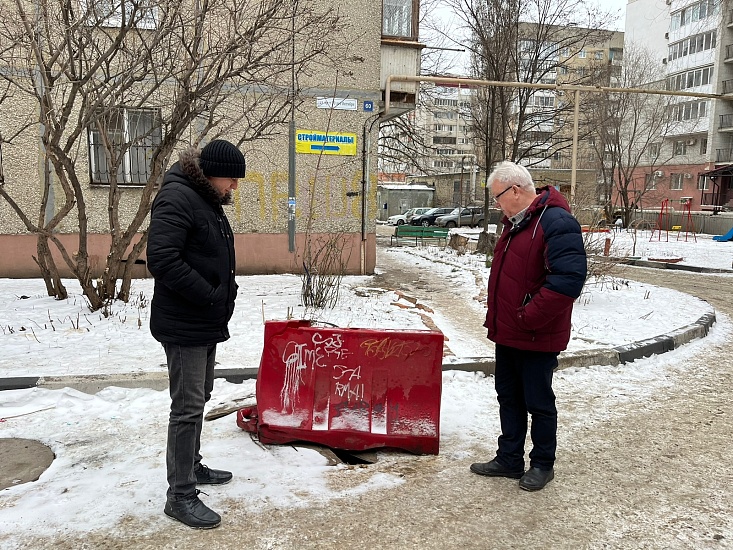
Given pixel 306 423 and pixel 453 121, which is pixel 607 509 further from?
pixel 453 121

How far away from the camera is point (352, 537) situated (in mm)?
2645

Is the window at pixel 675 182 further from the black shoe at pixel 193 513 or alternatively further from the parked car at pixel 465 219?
the black shoe at pixel 193 513

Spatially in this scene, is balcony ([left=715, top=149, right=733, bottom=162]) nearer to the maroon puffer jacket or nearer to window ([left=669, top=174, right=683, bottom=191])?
window ([left=669, top=174, right=683, bottom=191])

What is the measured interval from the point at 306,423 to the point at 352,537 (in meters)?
1.04

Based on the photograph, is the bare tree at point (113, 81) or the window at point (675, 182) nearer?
the bare tree at point (113, 81)

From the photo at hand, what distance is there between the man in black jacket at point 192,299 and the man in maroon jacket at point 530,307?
1.55 metres

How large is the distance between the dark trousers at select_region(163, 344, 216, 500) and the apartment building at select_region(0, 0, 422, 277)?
690 cm

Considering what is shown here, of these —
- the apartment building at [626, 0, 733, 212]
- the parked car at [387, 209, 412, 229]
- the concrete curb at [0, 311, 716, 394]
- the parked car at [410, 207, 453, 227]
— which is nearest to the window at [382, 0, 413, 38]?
the concrete curb at [0, 311, 716, 394]

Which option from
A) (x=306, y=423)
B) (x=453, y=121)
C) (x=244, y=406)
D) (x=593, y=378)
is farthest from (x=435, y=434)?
(x=453, y=121)

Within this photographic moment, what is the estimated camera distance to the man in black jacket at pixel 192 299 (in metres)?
2.64

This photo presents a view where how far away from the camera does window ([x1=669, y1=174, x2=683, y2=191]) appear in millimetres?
45156

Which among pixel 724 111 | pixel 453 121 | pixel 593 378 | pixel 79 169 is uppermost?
pixel 453 121

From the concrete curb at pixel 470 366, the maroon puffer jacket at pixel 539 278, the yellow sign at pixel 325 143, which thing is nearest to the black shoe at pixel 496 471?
the maroon puffer jacket at pixel 539 278

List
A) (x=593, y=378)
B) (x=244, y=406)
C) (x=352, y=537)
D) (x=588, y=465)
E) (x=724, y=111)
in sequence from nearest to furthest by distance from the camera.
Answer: (x=352, y=537) → (x=588, y=465) → (x=244, y=406) → (x=593, y=378) → (x=724, y=111)
